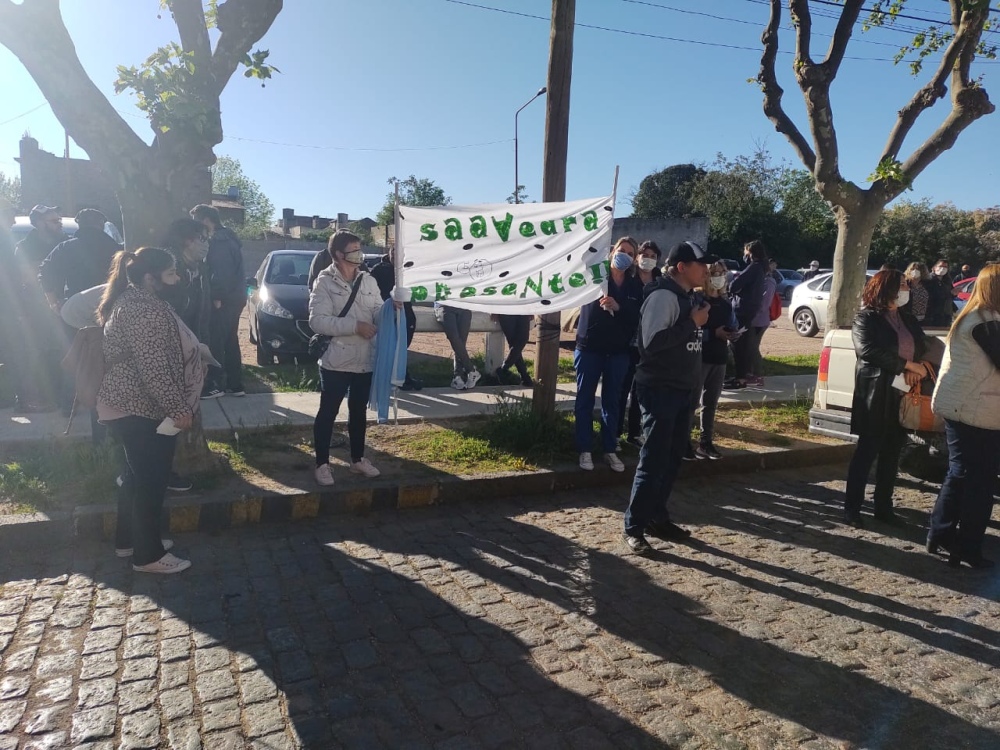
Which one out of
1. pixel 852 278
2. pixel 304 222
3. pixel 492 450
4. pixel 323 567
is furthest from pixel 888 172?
pixel 304 222

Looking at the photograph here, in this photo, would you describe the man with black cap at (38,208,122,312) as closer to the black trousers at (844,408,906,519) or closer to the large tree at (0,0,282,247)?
the large tree at (0,0,282,247)

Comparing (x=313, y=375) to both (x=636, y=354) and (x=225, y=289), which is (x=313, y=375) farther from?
(x=636, y=354)

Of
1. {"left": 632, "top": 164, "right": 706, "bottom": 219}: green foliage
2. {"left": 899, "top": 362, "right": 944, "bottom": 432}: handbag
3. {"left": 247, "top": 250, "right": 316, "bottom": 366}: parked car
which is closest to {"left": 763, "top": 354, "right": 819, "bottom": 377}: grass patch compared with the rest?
{"left": 899, "top": 362, "right": 944, "bottom": 432}: handbag

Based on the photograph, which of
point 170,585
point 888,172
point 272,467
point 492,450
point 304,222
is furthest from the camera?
point 304,222

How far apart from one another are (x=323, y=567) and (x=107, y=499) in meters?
1.70

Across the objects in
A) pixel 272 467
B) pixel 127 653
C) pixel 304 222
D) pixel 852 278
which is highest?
pixel 304 222

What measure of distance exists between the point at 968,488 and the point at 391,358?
4158 mm

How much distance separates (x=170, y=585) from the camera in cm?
403

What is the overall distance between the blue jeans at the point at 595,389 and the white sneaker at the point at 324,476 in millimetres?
2090

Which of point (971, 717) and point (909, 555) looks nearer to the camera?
point (971, 717)

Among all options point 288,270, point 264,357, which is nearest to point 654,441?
point 264,357

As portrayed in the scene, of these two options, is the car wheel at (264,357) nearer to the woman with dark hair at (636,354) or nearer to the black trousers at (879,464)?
the woman with dark hair at (636,354)

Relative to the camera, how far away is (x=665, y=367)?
4547mm

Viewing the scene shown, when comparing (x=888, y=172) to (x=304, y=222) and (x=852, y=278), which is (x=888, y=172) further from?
(x=304, y=222)
